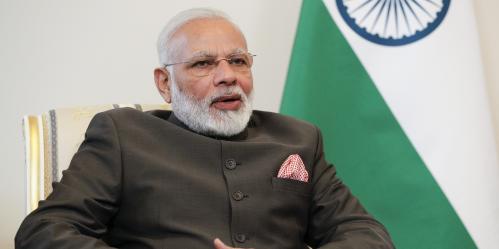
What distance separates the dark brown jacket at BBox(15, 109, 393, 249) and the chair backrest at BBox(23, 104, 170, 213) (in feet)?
0.88

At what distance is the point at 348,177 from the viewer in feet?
8.49

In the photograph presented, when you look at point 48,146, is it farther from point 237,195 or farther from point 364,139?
point 364,139

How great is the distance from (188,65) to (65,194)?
54 centimetres

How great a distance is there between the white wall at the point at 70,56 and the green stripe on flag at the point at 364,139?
0.50 m

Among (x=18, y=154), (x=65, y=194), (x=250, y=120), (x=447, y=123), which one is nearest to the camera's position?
(x=65, y=194)

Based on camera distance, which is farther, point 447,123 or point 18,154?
point 18,154

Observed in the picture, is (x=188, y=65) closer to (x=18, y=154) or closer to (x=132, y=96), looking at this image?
(x=132, y=96)

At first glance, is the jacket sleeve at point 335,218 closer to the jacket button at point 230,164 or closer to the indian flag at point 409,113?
the jacket button at point 230,164

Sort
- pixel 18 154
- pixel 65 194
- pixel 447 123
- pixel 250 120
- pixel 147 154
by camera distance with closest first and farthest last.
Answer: pixel 65 194, pixel 147 154, pixel 250 120, pixel 447 123, pixel 18 154

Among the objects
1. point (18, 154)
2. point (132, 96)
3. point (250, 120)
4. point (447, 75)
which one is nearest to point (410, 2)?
point (447, 75)

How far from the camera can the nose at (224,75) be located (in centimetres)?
189

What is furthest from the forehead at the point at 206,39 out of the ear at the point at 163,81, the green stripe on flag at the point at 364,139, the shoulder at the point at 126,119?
the green stripe on flag at the point at 364,139

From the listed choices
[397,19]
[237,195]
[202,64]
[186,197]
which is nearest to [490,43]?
[397,19]

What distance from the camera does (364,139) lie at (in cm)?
258
